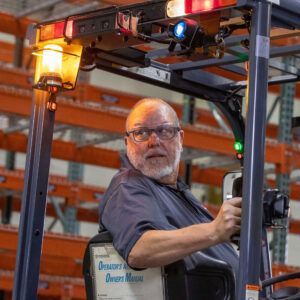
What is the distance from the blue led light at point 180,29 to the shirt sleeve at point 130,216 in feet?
2.65

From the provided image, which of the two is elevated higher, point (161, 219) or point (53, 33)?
point (53, 33)

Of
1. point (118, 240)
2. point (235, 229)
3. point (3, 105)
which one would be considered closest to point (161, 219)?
point (118, 240)

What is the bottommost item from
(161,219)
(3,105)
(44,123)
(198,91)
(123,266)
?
(123,266)

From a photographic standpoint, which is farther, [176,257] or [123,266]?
[123,266]

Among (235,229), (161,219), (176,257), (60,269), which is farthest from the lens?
(60,269)

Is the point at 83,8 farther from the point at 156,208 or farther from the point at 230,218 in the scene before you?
the point at 230,218

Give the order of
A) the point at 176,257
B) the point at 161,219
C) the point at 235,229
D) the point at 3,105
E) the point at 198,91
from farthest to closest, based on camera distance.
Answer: the point at 3,105
the point at 198,91
the point at 161,219
the point at 176,257
the point at 235,229

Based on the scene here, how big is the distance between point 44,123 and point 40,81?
22cm

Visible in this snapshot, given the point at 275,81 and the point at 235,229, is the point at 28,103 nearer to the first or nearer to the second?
the point at 275,81

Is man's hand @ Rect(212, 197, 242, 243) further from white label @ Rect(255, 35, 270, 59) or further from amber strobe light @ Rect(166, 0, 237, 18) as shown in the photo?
amber strobe light @ Rect(166, 0, 237, 18)

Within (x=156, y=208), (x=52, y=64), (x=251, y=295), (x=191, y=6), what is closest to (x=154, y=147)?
(x=156, y=208)

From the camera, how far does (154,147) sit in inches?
161

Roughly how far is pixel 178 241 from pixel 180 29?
921 mm

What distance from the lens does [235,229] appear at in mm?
3131
